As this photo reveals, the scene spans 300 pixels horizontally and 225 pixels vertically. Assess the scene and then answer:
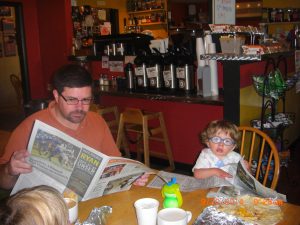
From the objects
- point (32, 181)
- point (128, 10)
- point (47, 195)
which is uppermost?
point (128, 10)

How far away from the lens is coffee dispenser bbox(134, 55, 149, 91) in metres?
4.01

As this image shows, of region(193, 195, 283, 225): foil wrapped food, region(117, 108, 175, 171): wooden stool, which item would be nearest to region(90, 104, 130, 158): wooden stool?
region(117, 108, 175, 171): wooden stool

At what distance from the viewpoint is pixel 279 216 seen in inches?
52.9

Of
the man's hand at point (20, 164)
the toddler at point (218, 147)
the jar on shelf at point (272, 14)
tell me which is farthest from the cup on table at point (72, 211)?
the jar on shelf at point (272, 14)

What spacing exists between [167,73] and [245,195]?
242 cm

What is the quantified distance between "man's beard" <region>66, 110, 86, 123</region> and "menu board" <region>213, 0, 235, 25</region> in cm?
232

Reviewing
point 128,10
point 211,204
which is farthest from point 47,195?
point 128,10

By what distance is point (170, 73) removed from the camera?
12.3ft

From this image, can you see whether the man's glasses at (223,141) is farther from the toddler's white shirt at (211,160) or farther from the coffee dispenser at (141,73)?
the coffee dispenser at (141,73)

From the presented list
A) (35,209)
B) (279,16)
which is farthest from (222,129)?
(279,16)

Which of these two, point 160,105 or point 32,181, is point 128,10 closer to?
point 160,105

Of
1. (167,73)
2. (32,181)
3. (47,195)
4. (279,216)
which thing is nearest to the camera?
(47,195)

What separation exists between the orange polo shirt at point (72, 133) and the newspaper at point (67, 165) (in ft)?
1.02

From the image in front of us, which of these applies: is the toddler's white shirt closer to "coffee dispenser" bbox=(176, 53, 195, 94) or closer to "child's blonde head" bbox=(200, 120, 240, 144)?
"child's blonde head" bbox=(200, 120, 240, 144)
